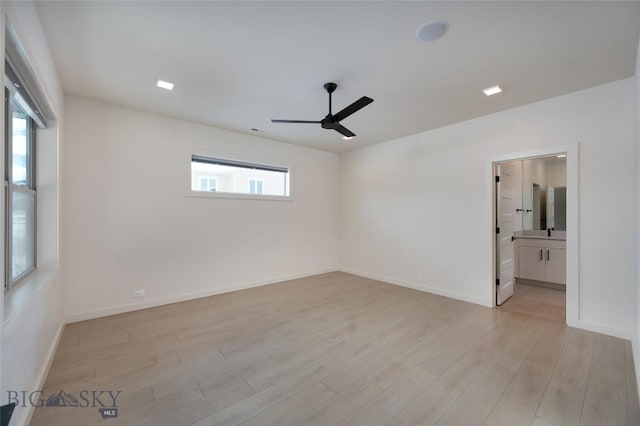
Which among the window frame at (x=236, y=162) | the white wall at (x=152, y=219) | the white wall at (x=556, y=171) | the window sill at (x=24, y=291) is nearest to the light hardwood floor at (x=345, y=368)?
the white wall at (x=152, y=219)

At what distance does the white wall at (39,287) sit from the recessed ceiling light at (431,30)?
2468 mm

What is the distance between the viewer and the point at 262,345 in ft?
8.84

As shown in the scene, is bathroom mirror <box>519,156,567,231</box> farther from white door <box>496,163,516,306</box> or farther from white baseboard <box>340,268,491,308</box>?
white baseboard <box>340,268,491,308</box>

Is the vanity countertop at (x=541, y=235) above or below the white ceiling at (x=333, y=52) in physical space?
below

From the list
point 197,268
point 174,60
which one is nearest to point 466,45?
point 174,60

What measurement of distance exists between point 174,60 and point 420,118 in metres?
3.17

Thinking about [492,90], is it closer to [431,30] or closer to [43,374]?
[431,30]

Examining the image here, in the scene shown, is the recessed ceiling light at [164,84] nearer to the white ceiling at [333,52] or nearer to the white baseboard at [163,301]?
the white ceiling at [333,52]

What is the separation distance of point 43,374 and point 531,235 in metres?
7.03

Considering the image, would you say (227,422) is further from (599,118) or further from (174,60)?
(599,118)

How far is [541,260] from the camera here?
15.6ft

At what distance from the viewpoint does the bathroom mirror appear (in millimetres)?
5199

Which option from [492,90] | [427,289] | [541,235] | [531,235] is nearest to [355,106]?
[492,90]

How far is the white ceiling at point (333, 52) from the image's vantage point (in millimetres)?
1894
